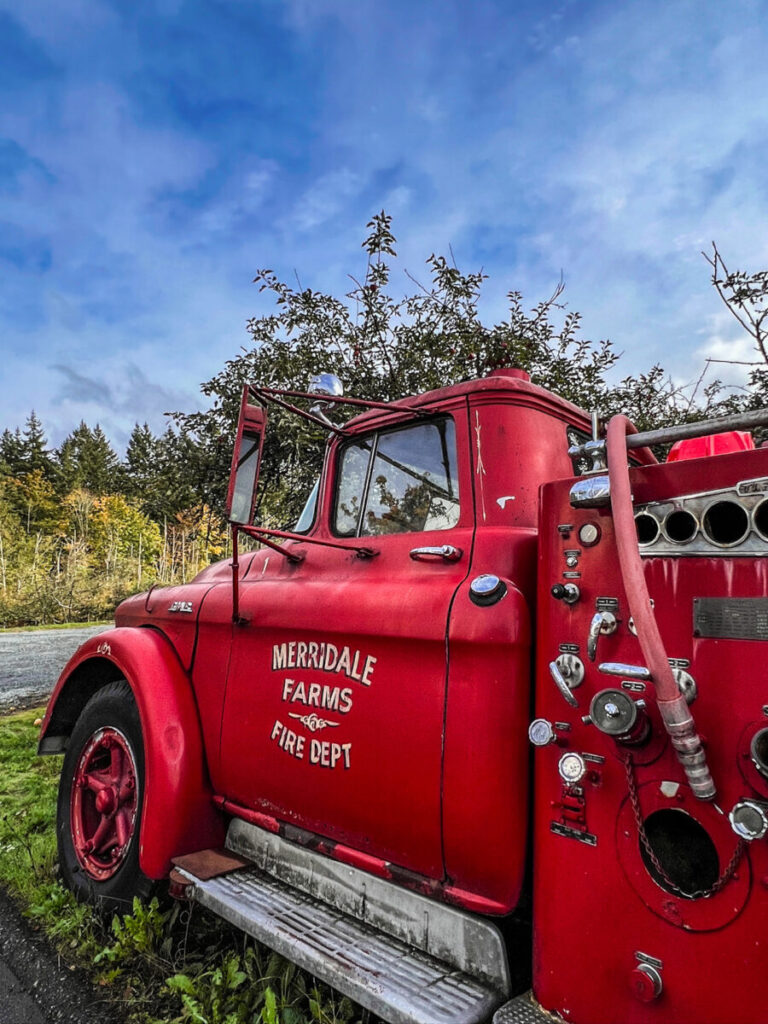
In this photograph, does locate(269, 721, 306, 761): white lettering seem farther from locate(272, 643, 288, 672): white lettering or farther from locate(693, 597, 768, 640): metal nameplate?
locate(693, 597, 768, 640): metal nameplate

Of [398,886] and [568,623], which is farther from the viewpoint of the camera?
[398,886]

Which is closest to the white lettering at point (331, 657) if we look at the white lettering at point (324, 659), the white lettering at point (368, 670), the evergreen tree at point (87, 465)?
the white lettering at point (324, 659)

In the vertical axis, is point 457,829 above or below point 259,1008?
above

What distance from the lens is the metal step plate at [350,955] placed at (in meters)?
1.74

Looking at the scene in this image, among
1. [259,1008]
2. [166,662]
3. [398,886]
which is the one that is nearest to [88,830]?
[166,662]

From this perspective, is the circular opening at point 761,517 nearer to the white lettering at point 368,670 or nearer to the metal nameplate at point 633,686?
the metal nameplate at point 633,686

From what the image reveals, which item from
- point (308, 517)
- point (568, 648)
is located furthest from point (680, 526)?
point (308, 517)

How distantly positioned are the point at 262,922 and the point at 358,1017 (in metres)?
0.53

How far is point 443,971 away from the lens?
6.23 ft

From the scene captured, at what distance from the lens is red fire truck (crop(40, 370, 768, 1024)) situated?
1.47 metres

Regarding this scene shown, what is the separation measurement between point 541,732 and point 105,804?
247 cm

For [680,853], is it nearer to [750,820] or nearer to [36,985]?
[750,820]

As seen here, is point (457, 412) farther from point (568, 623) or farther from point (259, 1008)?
point (259, 1008)

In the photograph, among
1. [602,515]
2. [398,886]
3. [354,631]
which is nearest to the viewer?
[602,515]
